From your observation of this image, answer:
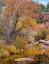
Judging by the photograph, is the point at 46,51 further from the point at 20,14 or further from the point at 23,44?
the point at 20,14

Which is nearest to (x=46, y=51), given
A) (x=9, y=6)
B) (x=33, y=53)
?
(x=33, y=53)

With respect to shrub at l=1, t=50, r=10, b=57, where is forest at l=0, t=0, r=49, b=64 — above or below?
above

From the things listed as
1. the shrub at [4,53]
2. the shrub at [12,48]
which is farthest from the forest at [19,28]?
the shrub at [4,53]

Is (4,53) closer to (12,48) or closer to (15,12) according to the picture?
(12,48)

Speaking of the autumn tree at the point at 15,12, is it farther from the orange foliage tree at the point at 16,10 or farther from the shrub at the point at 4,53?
the shrub at the point at 4,53

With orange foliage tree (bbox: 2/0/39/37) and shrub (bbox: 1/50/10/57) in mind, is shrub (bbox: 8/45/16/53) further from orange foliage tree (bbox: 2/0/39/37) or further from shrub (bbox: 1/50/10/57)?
orange foliage tree (bbox: 2/0/39/37)

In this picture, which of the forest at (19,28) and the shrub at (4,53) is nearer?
the shrub at (4,53)

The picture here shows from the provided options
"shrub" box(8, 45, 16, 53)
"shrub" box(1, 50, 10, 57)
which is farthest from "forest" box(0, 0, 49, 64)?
"shrub" box(1, 50, 10, 57)

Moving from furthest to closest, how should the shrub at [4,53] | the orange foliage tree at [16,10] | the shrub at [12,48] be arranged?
the orange foliage tree at [16,10]
the shrub at [12,48]
the shrub at [4,53]

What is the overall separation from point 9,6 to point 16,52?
18.9 ft

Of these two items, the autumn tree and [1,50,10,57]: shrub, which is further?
the autumn tree

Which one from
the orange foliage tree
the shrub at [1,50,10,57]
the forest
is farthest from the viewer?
the orange foliage tree

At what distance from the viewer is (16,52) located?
81.6 ft

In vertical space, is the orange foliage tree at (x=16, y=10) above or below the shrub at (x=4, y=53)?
above
